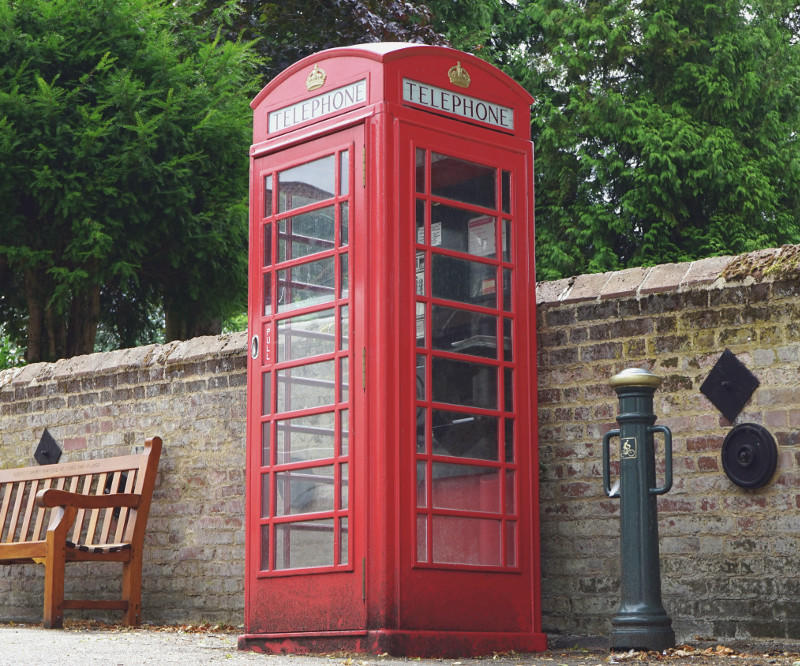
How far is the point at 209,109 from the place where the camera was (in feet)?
41.8

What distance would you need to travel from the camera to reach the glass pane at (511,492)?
20.7ft

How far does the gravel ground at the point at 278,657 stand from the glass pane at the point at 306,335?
149 cm

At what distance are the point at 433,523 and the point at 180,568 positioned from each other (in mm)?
2766

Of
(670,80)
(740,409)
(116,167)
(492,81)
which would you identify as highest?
(670,80)

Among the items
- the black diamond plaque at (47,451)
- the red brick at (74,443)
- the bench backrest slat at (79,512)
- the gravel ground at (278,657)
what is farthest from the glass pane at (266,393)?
the black diamond plaque at (47,451)

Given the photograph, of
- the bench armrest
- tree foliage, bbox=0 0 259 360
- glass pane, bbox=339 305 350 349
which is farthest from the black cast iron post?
tree foliage, bbox=0 0 259 360

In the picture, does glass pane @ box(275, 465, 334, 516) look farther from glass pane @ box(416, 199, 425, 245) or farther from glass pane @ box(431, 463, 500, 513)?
glass pane @ box(416, 199, 425, 245)

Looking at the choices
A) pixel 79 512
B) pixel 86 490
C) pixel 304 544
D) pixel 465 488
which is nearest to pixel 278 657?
pixel 304 544

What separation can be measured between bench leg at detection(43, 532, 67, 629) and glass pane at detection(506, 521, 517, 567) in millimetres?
2928

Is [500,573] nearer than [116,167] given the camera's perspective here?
Yes

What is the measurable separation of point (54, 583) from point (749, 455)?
4.20 m

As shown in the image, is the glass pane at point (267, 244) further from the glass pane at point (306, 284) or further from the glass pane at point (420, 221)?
the glass pane at point (420, 221)

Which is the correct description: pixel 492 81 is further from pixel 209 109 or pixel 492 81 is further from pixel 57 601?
pixel 209 109

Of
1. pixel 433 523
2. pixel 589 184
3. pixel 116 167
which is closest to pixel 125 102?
pixel 116 167
